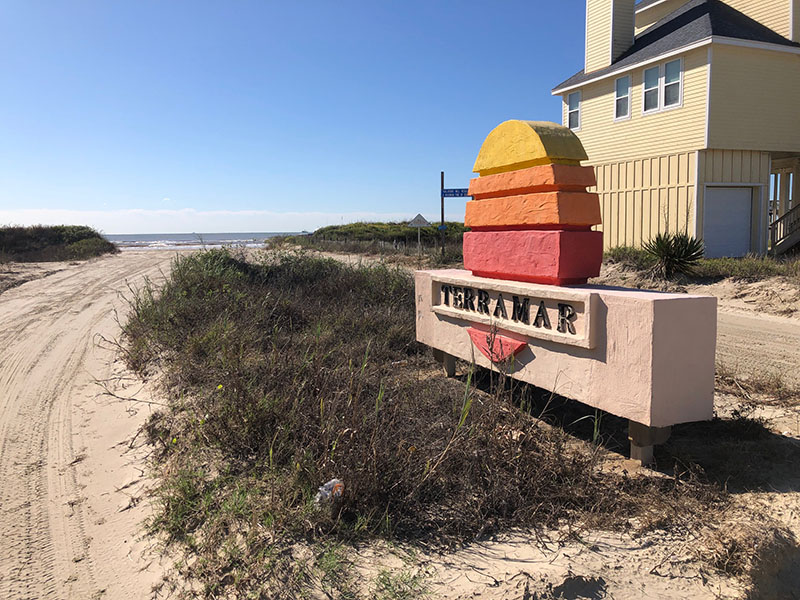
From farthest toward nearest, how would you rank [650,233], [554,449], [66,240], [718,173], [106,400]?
1. [66,240]
2. [650,233]
3. [718,173]
4. [106,400]
5. [554,449]

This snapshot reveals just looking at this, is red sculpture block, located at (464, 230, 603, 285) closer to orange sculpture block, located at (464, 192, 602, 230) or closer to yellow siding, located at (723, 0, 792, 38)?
orange sculpture block, located at (464, 192, 602, 230)

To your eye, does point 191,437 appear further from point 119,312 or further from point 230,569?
point 119,312

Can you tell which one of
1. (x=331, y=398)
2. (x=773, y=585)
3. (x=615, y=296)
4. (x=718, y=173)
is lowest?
(x=773, y=585)

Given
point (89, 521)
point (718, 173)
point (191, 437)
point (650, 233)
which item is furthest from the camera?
point (650, 233)

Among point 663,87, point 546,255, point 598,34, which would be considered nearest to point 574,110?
point 598,34

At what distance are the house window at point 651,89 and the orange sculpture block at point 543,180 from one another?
44.3ft

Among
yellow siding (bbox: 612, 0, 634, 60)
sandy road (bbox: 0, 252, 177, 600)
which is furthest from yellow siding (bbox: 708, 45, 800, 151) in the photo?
sandy road (bbox: 0, 252, 177, 600)

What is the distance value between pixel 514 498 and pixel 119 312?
384 inches

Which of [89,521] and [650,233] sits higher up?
[650,233]

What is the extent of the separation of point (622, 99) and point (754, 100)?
3601 millimetres

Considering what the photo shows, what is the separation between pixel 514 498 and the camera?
359 cm

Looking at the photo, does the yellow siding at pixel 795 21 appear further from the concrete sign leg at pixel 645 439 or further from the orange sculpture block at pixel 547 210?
the concrete sign leg at pixel 645 439

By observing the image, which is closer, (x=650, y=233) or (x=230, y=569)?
(x=230, y=569)

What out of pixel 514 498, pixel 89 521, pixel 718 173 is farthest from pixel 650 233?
pixel 89 521
